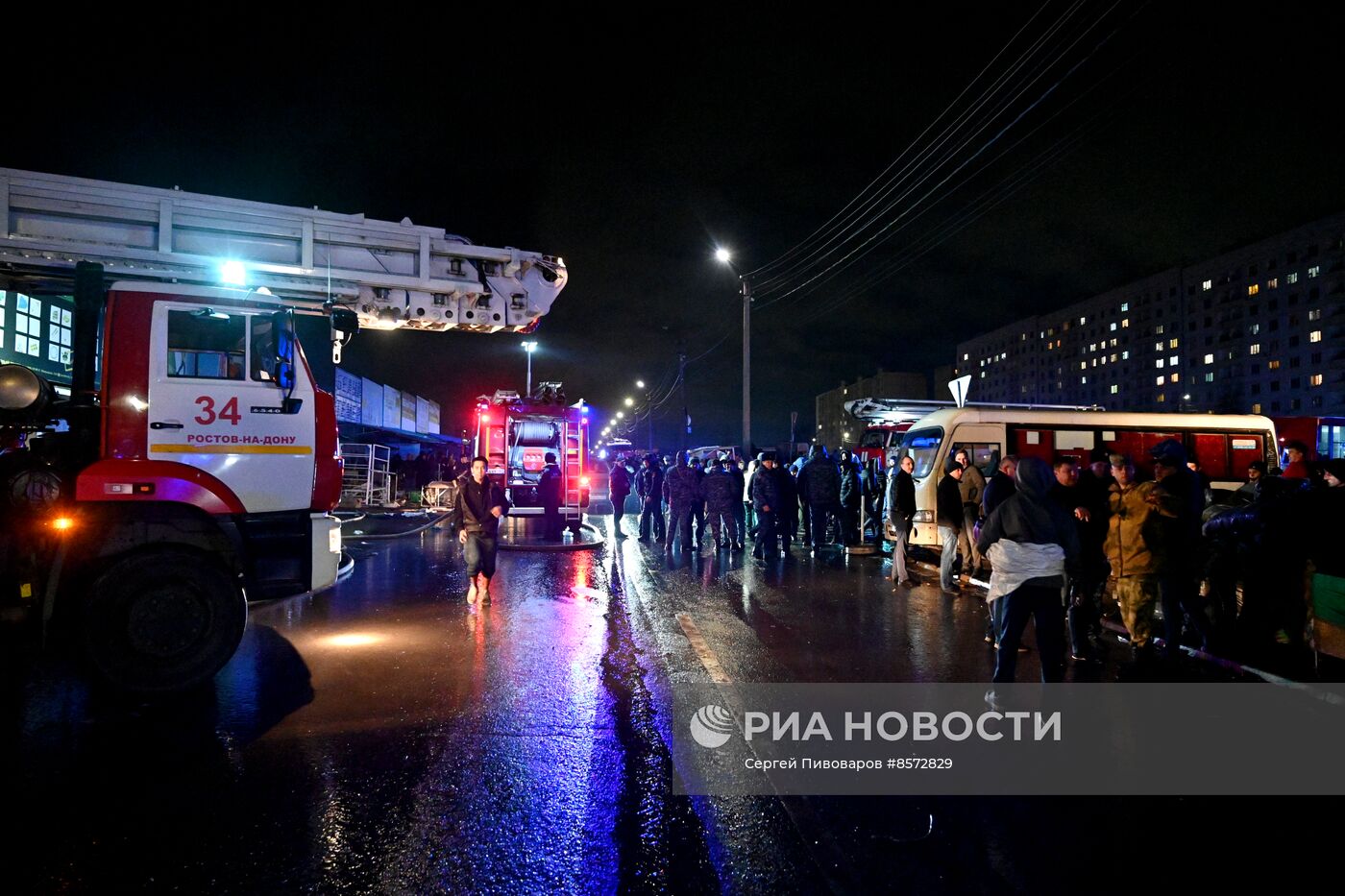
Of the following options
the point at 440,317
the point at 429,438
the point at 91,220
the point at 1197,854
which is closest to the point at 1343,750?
the point at 1197,854

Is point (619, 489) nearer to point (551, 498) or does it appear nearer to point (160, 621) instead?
point (551, 498)

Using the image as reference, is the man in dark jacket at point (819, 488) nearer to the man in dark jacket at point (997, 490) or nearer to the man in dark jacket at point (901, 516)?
the man in dark jacket at point (901, 516)

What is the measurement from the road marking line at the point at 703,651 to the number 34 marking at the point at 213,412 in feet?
14.2

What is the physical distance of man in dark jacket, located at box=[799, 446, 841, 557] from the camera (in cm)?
1363

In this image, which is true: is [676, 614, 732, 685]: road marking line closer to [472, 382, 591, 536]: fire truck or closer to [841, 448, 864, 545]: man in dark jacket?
[841, 448, 864, 545]: man in dark jacket

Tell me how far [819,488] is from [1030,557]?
8.83 m

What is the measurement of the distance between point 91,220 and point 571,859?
755 cm

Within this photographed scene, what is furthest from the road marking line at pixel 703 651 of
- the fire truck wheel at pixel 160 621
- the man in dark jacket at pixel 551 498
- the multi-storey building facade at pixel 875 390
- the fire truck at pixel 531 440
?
the multi-storey building facade at pixel 875 390

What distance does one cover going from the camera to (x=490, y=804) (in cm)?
355

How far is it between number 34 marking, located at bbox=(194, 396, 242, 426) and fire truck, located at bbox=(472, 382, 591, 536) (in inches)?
478

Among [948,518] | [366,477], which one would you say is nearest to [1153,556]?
[948,518]

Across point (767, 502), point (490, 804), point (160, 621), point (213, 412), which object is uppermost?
point (213, 412)

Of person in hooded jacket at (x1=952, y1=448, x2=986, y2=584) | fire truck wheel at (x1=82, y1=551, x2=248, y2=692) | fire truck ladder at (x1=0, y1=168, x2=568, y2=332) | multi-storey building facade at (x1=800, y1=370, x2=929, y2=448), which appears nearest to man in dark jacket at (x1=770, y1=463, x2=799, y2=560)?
person in hooded jacket at (x1=952, y1=448, x2=986, y2=584)

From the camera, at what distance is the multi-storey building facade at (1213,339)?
80375 mm
